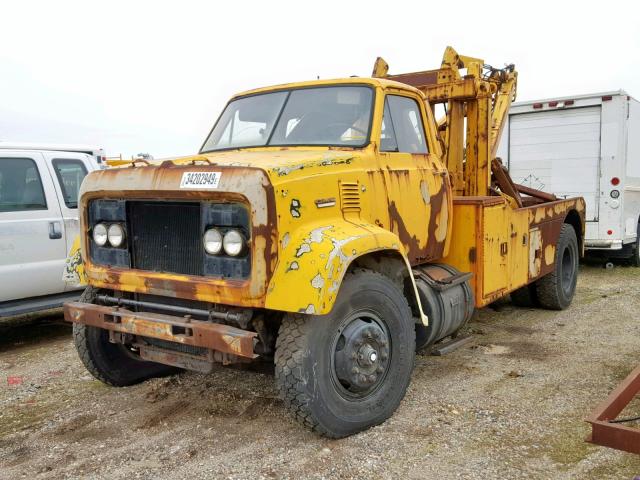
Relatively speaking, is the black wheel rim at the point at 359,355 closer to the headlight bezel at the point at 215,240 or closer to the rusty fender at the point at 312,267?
the rusty fender at the point at 312,267

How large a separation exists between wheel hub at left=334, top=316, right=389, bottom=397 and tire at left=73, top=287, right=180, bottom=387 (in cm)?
180

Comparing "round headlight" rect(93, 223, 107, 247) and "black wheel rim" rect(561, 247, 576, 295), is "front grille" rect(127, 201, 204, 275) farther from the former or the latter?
"black wheel rim" rect(561, 247, 576, 295)

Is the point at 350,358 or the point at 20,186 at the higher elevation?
the point at 20,186

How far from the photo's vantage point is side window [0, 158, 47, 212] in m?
6.45

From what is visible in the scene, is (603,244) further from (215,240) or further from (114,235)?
(114,235)

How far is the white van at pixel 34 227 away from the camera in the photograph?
6395mm

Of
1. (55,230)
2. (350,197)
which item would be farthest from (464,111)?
(55,230)

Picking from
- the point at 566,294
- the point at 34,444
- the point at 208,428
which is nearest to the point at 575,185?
the point at 566,294

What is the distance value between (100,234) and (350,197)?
1.81 meters

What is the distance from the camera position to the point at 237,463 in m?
3.69

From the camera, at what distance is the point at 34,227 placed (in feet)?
21.6

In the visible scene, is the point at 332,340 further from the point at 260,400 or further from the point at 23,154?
the point at 23,154

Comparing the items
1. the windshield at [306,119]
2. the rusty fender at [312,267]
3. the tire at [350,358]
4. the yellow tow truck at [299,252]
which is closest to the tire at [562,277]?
the yellow tow truck at [299,252]

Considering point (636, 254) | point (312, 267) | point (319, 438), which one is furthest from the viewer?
point (636, 254)
